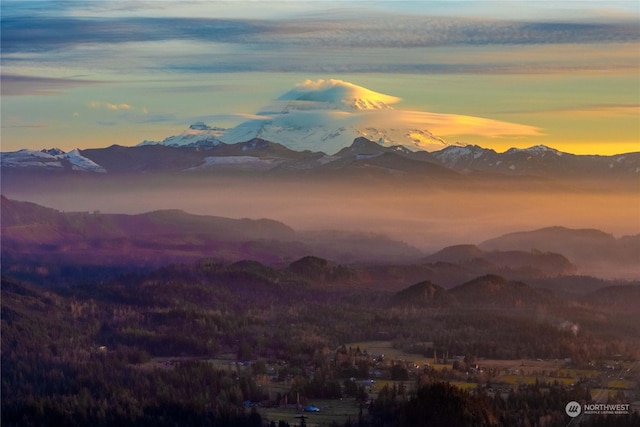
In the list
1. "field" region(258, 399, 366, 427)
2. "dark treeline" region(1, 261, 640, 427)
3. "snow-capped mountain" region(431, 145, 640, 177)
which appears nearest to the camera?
"field" region(258, 399, 366, 427)

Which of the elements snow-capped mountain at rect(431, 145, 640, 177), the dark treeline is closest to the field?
the dark treeline

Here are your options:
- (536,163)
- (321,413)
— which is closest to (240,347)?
(321,413)

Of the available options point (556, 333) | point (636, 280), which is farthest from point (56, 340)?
point (636, 280)

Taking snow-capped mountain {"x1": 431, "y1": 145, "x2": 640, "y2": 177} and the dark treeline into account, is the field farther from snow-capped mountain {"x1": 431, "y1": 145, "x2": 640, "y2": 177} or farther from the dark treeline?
snow-capped mountain {"x1": 431, "y1": 145, "x2": 640, "y2": 177}

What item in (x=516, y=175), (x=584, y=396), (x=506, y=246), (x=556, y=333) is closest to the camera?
(x=584, y=396)

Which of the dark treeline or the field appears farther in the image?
the dark treeline

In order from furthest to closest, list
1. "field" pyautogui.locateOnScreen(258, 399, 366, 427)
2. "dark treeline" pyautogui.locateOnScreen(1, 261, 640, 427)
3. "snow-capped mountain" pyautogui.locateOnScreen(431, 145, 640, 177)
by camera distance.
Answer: "snow-capped mountain" pyautogui.locateOnScreen(431, 145, 640, 177) < "dark treeline" pyautogui.locateOnScreen(1, 261, 640, 427) < "field" pyautogui.locateOnScreen(258, 399, 366, 427)

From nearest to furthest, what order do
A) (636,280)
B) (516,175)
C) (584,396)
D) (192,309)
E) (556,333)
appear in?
(584,396) < (556,333) < (192,309) < (636,280) < (516,175)

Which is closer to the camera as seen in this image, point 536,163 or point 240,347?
point 240,347

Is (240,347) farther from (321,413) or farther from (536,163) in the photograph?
(536,163)

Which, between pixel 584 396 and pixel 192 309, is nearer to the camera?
pixel 584 396

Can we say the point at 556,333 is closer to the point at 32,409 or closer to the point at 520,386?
the point at 520,386
